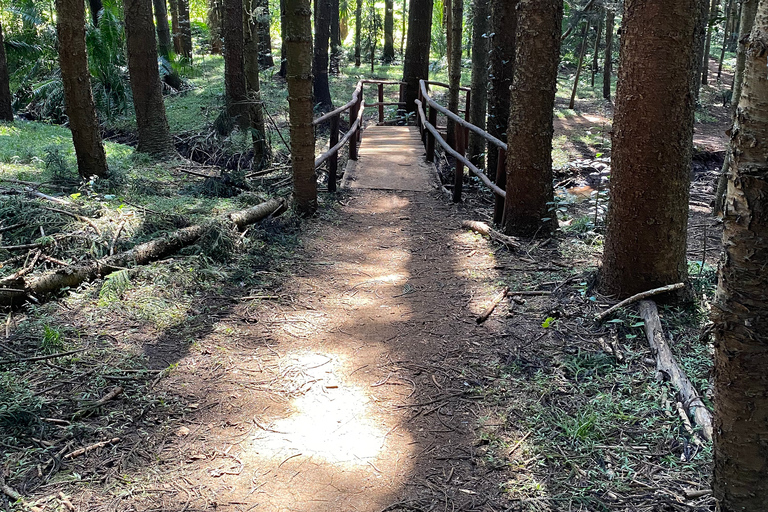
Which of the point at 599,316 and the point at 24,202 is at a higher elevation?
the point at 24,202

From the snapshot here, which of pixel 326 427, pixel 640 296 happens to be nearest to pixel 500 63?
pixel 640 296

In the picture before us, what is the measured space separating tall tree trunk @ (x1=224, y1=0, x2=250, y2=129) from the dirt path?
6.41m

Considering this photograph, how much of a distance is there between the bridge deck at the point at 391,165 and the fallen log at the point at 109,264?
3609mm

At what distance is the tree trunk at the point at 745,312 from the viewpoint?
2.12 meters

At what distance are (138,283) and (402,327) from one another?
90.8 inches

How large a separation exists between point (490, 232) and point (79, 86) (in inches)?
205

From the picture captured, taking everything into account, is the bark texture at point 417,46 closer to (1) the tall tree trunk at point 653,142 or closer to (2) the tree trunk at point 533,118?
(2) the tree trunk at point 533,118

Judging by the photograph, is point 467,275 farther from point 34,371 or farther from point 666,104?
point 34,371

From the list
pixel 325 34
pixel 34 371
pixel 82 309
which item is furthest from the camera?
pixel 325 34

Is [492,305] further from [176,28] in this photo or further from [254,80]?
[176,28]

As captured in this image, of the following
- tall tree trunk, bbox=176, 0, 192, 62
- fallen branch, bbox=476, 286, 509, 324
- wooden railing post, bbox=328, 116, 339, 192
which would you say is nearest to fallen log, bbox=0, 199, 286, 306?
wooden railing post, bbox=328, 116, 339, 192

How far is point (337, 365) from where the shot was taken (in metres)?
4.46

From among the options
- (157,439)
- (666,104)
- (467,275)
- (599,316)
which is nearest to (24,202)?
(157,439)

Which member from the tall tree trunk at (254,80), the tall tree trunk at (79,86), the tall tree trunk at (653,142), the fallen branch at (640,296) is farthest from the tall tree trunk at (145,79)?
the fallen branch at (640,296)
